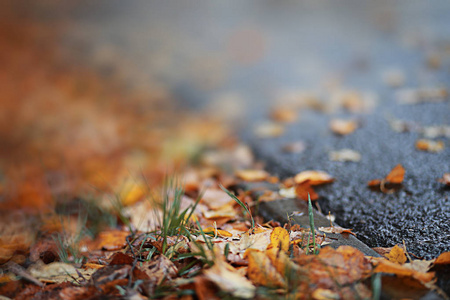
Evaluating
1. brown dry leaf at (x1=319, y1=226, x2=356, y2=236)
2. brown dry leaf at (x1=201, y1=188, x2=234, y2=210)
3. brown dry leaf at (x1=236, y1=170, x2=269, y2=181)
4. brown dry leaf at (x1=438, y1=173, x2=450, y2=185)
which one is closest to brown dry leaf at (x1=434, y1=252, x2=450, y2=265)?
brown dry leaf at (x1=319, y1=226, x2=356, y2=236)

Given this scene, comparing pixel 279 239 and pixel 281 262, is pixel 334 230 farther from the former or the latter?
pixel 281 262

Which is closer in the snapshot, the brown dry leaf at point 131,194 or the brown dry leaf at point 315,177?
the brown dry leaf at point 315,177

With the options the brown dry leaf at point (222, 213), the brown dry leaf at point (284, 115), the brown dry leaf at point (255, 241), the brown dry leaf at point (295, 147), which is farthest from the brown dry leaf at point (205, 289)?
the brown dry leaf at point (284, 115)

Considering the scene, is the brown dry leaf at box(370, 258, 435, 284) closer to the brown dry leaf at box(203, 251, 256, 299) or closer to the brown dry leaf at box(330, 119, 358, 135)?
the brown dry leaf at box(203, 251, 256, 299)

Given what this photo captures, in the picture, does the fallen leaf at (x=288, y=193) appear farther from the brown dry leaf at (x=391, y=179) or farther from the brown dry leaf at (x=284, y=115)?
the brown dry leaf at (x=284, y=115)

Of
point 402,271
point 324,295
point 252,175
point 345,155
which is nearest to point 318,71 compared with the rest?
point 345,155
